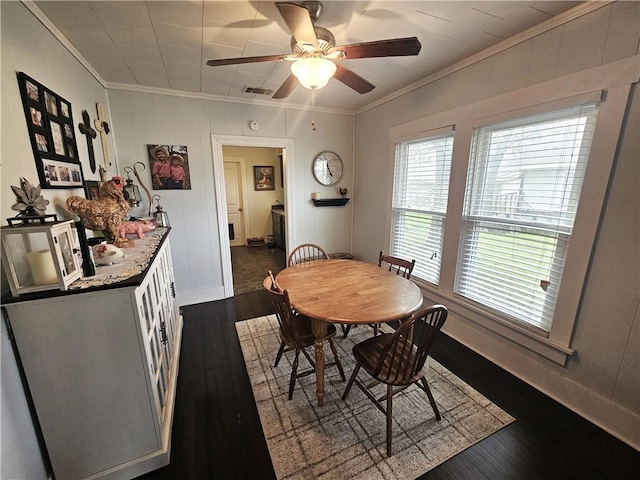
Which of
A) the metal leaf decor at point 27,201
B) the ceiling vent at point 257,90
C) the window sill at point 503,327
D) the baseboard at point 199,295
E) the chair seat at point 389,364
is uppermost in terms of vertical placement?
the ceiling vent at point 257,90

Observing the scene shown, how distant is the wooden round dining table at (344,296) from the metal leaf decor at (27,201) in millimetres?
1324

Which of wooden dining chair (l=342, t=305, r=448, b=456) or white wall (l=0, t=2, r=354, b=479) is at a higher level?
white wall (l=0, t=2, r=354, b=479)

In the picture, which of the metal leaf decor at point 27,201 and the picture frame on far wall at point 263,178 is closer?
the metal leaf decor at point 27,201

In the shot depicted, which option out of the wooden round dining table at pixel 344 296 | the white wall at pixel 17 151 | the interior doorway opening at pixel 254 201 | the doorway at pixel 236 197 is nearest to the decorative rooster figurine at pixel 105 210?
the white wall at pixel 17 151

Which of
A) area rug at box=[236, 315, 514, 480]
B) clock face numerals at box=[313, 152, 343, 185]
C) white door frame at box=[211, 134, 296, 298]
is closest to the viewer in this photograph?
area rug at box=[236, 315, 514, 480]

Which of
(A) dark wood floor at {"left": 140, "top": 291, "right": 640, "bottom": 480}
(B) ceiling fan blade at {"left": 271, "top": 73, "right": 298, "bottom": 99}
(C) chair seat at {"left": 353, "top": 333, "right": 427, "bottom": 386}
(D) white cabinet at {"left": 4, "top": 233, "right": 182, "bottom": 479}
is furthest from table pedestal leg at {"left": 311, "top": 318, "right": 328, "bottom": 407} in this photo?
(B) ceiling fan blade at {"left": 271, "top": 73, "right": 298, "bottom": 99}

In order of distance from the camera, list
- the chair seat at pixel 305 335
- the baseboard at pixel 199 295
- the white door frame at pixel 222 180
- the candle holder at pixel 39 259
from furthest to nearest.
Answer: the baseboard at pixel 199 295
the white door frame at pixel 222 180
the chair seat at pixel 305 335
the candle holder at pixel 39 259

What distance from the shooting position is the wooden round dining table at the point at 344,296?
151 cm

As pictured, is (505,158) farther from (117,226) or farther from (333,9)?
(117,226)

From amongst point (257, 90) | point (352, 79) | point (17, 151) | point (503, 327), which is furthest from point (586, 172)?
point (17, 151)

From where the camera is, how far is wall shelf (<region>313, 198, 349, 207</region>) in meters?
3.75

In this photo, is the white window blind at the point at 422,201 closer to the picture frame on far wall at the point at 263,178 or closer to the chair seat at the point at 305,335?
the chair seat at the point at 305,335

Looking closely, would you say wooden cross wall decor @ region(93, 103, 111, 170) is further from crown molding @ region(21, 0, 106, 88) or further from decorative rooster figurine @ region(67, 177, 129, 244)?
decorative rooster figurine @ region(67, 177, 129, 244)

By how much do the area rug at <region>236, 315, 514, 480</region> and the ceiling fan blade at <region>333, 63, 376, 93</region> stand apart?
214 centimetres
